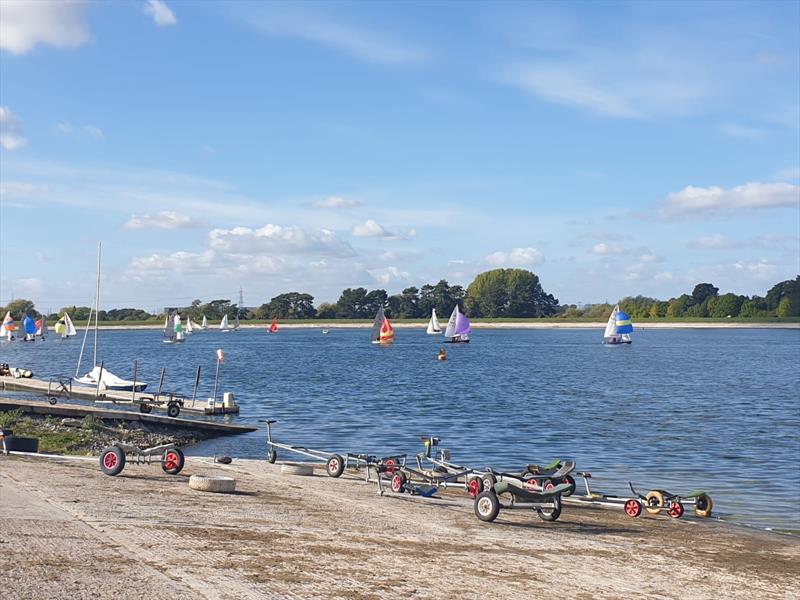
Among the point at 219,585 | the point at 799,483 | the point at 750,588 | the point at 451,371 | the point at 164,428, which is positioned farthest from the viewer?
the point at 451,371

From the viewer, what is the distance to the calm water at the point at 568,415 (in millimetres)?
33531

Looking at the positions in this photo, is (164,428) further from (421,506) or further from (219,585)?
(219,585)

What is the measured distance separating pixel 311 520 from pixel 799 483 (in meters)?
20.4

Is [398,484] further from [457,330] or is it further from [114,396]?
[457,330]

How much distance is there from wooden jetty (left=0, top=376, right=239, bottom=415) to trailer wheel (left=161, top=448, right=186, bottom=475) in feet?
66.1

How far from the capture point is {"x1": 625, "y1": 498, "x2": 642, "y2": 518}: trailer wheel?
77.2 feet

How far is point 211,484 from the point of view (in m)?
21.5

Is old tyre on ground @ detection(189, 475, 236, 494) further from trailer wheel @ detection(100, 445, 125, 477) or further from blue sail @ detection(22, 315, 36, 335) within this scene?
blue sail @ detection(22, 315, 36, 335)

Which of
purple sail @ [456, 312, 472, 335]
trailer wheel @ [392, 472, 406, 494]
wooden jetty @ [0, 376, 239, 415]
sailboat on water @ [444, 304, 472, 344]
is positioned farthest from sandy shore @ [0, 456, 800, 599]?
purple sail @ [456, 312, 472, 335]

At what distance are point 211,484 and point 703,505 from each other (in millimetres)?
13720

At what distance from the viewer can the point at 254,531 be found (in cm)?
1661

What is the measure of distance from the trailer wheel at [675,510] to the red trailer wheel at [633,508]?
3.35 feet

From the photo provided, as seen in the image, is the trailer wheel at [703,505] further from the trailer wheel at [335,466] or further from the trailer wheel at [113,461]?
the trailer wheel at [113,461]

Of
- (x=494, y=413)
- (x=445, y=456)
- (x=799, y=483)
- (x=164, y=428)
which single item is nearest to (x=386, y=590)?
(x=445, y=456)
